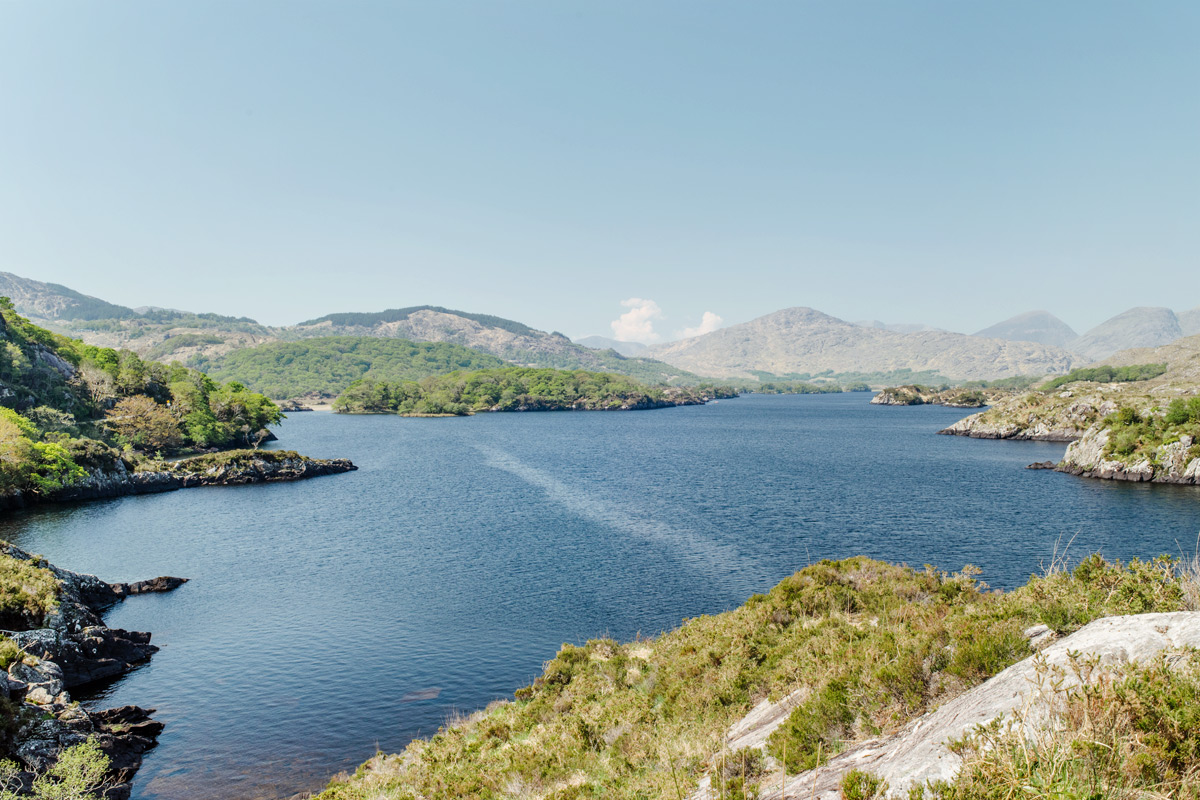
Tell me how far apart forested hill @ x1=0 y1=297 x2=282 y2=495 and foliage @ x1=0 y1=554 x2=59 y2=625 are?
47.9 metres

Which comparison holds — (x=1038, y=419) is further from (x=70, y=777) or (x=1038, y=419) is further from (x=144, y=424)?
(x=144, y=424)

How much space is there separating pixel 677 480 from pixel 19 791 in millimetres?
79179

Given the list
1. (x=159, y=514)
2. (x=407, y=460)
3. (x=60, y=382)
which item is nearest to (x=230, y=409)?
(x=60, y=382)

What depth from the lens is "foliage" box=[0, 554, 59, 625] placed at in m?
32.3

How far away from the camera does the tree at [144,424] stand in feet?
352

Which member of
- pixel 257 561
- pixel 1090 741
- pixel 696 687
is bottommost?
pixel 257 561

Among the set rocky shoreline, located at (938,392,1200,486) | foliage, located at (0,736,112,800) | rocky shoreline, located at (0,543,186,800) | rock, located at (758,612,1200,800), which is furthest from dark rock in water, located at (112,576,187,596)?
rocky shoreline, located at (938,392,1200,486)

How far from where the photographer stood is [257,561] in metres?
56.1

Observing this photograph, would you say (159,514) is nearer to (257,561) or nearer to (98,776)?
(257,561)

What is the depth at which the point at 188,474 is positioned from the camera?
9388 centimetres

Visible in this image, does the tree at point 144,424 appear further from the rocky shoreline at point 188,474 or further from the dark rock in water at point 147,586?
the dark rock in water at point 147,586

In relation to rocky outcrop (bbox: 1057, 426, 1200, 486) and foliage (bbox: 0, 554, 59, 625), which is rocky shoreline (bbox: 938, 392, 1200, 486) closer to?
rocky outcrop (bbox: 1057, 426, 1200, 486)

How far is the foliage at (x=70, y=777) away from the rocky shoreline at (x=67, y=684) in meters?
0.45

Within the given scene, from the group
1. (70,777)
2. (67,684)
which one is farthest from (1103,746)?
(67,684)
